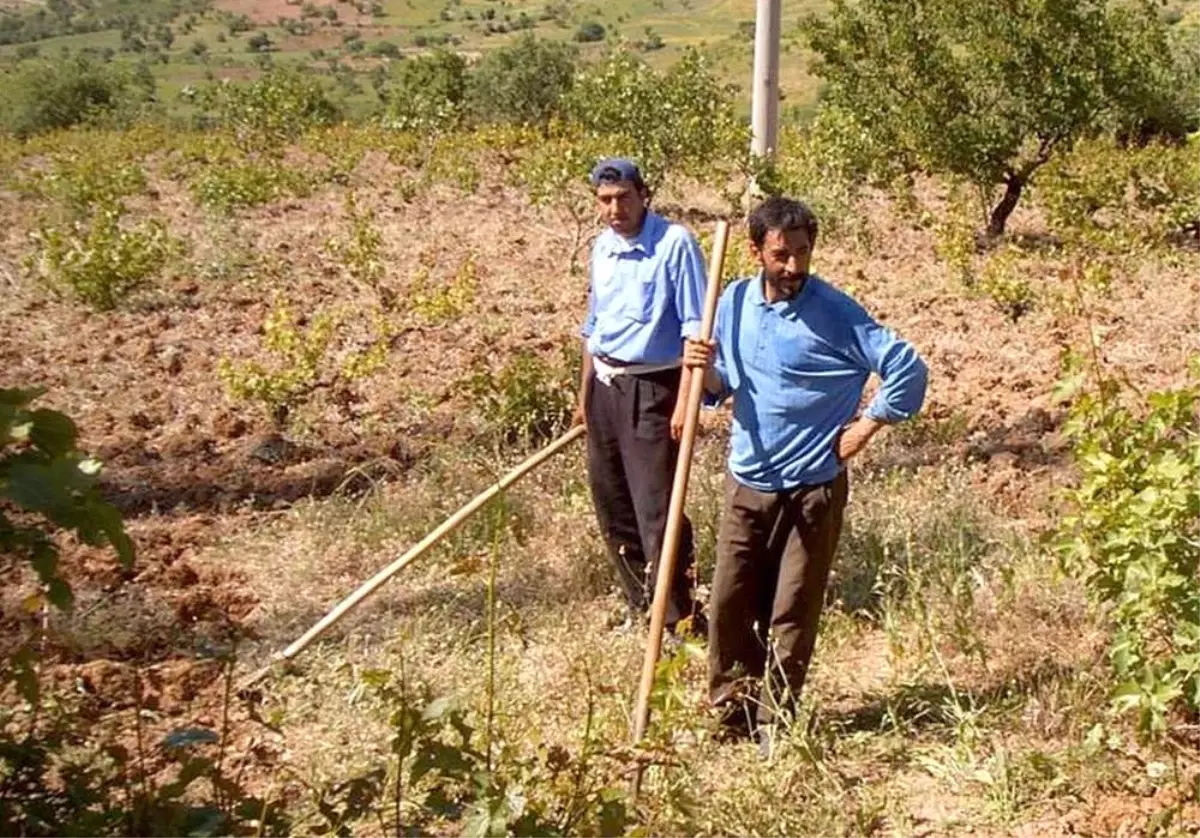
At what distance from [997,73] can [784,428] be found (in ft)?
27.0

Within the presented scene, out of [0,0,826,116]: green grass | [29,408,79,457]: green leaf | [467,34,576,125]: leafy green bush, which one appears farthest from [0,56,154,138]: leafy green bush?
[0,0,826,116]: green grass

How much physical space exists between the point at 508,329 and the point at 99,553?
3.46 meters

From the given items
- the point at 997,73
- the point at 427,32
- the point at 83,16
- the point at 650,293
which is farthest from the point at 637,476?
the point at 83,16

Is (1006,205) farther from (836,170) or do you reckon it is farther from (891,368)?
(891,368)

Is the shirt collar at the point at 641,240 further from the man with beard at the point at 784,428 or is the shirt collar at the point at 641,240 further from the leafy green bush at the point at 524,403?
the leafy green bush at the point at 524,403

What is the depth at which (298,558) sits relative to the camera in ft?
16.2

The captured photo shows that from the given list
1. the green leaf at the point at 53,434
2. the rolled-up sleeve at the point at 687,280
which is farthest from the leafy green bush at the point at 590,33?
the green leaf at the point at 53,434

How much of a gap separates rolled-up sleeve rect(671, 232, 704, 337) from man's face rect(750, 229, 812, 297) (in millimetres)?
645

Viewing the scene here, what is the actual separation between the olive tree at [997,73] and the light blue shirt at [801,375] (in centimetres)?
782

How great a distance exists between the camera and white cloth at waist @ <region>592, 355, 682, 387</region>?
389 centimetres

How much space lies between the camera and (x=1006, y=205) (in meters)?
11.0

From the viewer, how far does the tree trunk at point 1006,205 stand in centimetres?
1089

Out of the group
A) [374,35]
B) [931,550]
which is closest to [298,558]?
[931,550]

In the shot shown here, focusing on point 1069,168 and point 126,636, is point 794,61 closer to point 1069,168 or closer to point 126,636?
point 1069,168
